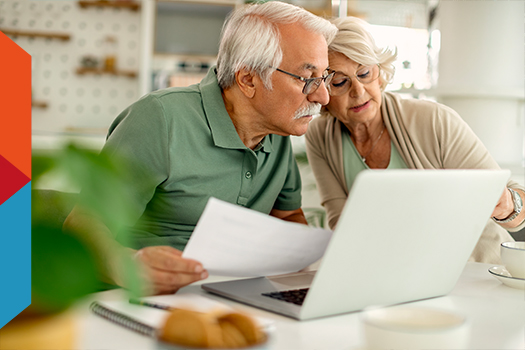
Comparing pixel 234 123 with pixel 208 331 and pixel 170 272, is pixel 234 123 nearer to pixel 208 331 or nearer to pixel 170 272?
pixel 170 272

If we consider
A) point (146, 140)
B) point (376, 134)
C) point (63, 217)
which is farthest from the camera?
point (376, 134)

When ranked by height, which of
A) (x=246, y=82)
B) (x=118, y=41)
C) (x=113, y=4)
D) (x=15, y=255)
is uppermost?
(x=113, y=4)

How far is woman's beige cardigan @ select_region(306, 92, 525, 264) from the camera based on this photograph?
147cm

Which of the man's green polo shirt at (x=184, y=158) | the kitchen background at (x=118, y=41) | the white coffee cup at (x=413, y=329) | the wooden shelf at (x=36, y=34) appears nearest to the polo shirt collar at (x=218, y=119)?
the man's green polo shirt at (x=184, y=158)

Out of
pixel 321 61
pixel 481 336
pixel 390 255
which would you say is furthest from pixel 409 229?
pixel 321 61

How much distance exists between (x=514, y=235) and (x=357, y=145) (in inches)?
22.7

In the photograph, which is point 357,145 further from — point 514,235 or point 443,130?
point 514,235

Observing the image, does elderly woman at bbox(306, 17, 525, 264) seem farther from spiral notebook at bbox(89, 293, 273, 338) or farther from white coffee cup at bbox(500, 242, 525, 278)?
spiral notebook at bbox(89, 293, 273, 338)

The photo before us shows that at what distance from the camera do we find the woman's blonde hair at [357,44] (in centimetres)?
147

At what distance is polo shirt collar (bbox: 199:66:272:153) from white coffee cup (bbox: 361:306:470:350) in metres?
0.83

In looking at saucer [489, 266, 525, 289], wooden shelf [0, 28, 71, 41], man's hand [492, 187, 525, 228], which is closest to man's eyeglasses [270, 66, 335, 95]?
man's hand [492, 187, 525, 228]

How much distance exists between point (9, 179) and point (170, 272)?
0.45m

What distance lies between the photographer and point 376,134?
1.64 meters

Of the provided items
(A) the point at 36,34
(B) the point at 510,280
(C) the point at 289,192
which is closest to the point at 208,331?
(B) the point at 510,280
